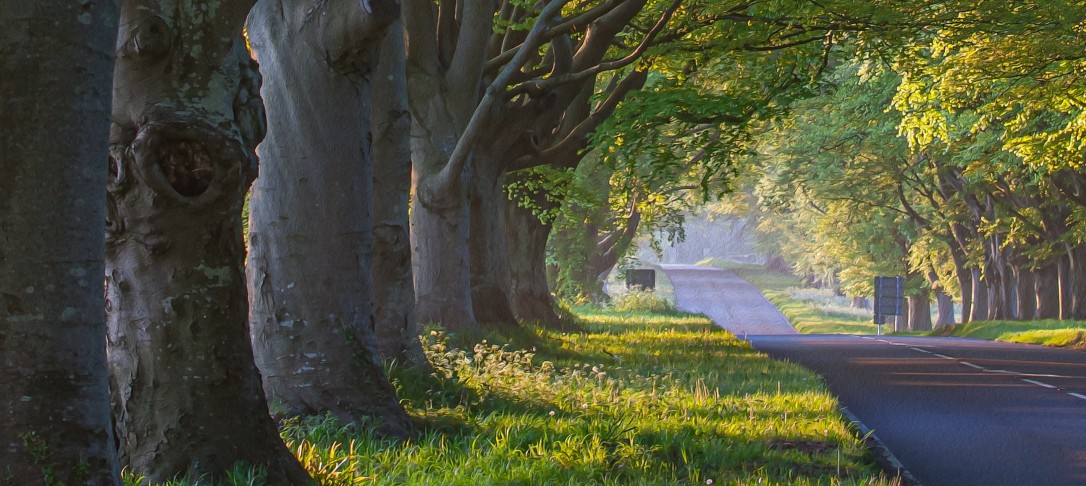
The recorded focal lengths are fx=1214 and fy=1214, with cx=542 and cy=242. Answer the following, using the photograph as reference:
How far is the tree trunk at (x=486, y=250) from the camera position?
17328 mm

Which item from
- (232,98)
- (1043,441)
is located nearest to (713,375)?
(1043,441)

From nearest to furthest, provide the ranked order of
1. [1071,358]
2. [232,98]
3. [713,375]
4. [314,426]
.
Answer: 1. [232,98]
2. [314,426]
3. [713,375]
4. [1071,358]

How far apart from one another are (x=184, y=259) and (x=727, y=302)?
73.6m

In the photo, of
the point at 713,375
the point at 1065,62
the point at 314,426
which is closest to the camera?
the point at 314,426

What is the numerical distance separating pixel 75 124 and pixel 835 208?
142 feet

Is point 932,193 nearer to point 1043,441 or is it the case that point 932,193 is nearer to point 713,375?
point 713,375

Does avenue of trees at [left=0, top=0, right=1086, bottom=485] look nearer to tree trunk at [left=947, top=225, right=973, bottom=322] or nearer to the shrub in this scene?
tree trunk at [left=947, top=225, right=973, bottom=322]

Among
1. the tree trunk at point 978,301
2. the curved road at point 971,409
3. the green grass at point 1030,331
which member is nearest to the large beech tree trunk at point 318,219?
the curved road at point 971,409

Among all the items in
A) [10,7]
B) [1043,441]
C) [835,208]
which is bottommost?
[1043,441]

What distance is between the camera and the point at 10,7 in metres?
3.52

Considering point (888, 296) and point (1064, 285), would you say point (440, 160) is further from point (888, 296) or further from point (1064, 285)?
point (888, 296)

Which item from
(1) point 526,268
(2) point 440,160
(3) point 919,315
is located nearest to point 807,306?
(3) point 919,315

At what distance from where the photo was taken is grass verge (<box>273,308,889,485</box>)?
21.1ft

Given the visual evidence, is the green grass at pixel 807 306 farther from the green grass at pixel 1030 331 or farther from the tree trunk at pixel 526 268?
the tree trunk at pixel 526 268
